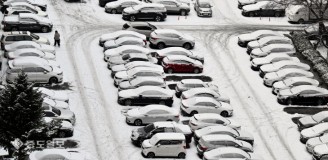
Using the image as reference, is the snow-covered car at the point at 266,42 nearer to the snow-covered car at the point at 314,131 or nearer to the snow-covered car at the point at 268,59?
the snow-covered car at the point at 268,59

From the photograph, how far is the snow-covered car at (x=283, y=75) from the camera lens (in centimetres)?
5162

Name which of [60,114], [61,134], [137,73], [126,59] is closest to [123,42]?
[126,59]

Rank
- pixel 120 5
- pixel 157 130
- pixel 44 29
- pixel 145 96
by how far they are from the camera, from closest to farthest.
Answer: pixel 157 130
pixel 145 96
pixel 44 29
pixel 120 5

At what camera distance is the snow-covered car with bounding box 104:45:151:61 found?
176 ft

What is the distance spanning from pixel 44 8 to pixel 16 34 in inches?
405

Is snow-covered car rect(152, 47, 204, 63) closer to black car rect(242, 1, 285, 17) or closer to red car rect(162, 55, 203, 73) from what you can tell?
red car rect(162, 55, 203, 73)

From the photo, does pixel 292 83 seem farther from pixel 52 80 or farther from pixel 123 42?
pixel 52 80

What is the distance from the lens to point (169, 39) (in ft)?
189

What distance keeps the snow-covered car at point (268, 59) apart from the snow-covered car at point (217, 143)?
13574 millimetres

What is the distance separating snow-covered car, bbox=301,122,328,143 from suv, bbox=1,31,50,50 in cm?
2255

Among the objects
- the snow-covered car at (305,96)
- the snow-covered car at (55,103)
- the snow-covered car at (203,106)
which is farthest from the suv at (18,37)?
the snow-covered car at (305,96)

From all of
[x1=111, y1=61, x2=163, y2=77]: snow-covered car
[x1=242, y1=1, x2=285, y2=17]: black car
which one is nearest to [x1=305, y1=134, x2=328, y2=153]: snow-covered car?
[x1=111, y1=61, x2=163, y2=77]: snow-covered car

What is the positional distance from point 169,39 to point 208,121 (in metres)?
15.0

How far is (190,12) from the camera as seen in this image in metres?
67.5
